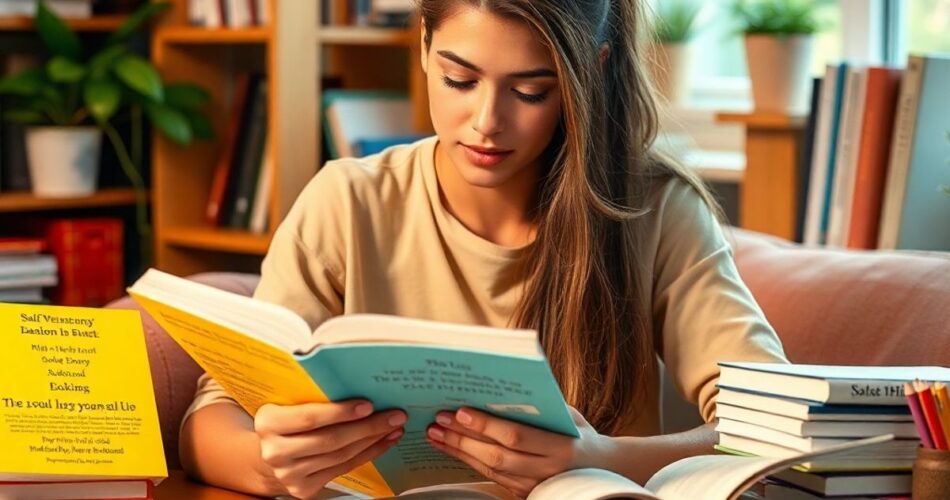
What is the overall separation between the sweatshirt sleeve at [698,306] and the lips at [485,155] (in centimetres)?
26

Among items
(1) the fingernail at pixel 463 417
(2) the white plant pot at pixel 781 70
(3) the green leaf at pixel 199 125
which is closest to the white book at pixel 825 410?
(1) the fingernail at pixel 463 417

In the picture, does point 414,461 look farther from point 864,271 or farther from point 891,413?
point 864,271

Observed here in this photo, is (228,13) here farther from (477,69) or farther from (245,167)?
(477,69)

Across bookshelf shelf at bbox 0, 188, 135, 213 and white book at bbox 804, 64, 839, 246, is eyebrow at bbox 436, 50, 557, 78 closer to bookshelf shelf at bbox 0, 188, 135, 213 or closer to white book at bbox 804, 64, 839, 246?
white book at bbox 804, 64, 839, 246

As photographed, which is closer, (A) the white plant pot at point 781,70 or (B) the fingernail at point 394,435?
(B) the fingernail at point 394,435

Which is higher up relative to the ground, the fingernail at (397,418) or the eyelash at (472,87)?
the eyelash at (472,87)

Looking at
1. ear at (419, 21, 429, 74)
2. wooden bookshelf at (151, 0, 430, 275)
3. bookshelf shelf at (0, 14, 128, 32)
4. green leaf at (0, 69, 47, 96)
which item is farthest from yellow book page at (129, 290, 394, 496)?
bookshelf shelf at (0, 14, 128, 32)

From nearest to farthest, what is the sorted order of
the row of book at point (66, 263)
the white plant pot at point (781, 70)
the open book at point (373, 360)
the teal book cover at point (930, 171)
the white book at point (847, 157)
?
the open book at point (373, 360) < the teal book cover at point (930, 171) < the white book at point (847, 157) < the white plant pot at point (781, 70) < the row of book at point (66, 263)

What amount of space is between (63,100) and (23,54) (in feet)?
0.63

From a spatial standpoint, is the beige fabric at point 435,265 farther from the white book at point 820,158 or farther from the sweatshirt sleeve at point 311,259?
the white book at point 820,158

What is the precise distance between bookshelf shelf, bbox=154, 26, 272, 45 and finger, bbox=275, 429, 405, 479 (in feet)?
5.82

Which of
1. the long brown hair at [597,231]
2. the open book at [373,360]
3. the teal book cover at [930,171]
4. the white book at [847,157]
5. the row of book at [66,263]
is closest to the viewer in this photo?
the open book at [373,360]

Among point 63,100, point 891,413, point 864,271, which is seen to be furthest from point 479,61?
point 63,100

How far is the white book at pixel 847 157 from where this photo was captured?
6.96 ft
